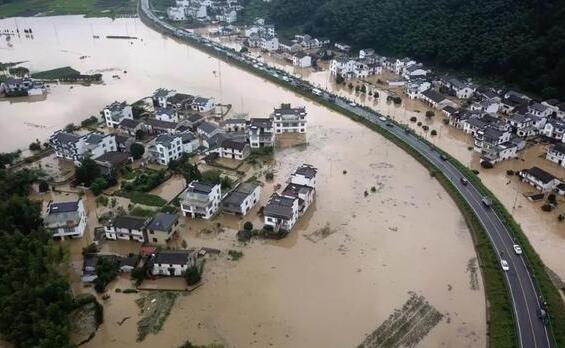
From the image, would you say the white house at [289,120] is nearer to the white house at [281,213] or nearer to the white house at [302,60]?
the white house at [281,213]

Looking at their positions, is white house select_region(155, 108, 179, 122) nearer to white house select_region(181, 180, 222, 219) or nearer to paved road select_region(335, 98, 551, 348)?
white house select_region(181, 180, 222, 219)

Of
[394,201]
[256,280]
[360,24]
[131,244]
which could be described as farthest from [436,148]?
[360,24]

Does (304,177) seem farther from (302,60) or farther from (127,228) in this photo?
(302,60)

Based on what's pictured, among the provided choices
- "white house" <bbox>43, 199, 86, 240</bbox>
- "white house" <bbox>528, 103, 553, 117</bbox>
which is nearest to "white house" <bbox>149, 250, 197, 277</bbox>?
"white house" <bbox>43, 199, 86, 240</bbox>

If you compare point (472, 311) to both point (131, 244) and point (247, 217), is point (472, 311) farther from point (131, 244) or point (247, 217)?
point (131, 244)

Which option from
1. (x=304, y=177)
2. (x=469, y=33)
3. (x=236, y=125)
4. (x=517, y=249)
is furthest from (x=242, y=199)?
(x=469, y=33)

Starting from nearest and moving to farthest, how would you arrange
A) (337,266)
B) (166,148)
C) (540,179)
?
1. (337,266)
2. (540,179)
3. (166,148)
